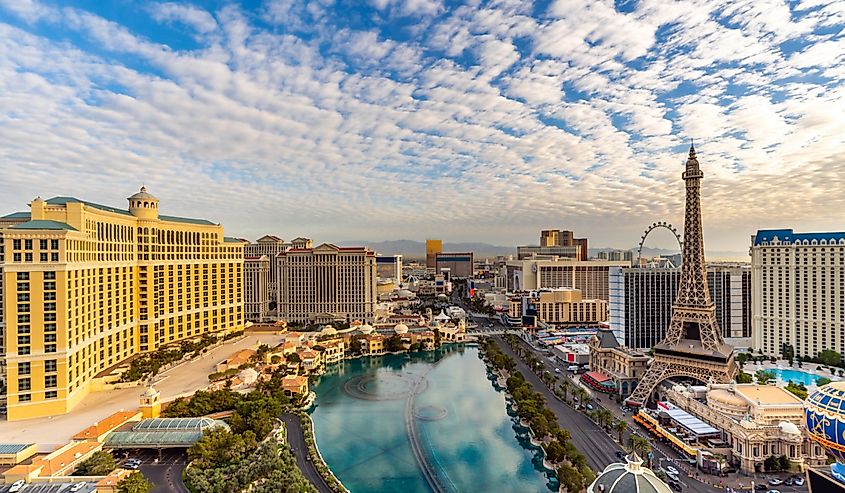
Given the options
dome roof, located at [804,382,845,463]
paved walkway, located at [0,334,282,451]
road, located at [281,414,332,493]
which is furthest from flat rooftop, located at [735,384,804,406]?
paved walkway, located at [0,334,282,451]

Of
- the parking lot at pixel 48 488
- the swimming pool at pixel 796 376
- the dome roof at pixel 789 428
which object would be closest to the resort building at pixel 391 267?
the swimming pool at pixel 796 376

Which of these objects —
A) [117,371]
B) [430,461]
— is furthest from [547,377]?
[117,371]

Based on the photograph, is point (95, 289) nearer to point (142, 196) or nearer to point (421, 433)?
point (142, 196)

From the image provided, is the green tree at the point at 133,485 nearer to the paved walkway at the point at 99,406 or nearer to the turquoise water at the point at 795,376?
the paved walkway at the point at 99,406

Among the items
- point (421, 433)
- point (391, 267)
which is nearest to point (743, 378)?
point (421, 433)

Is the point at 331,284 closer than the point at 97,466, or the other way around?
the point at 97,466

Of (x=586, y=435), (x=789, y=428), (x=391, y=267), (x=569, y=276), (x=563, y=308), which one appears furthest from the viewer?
(x=391, y=267)

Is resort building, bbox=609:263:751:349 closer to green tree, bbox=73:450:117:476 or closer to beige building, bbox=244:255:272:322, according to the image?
green tree, bbox=73:450:117:476
